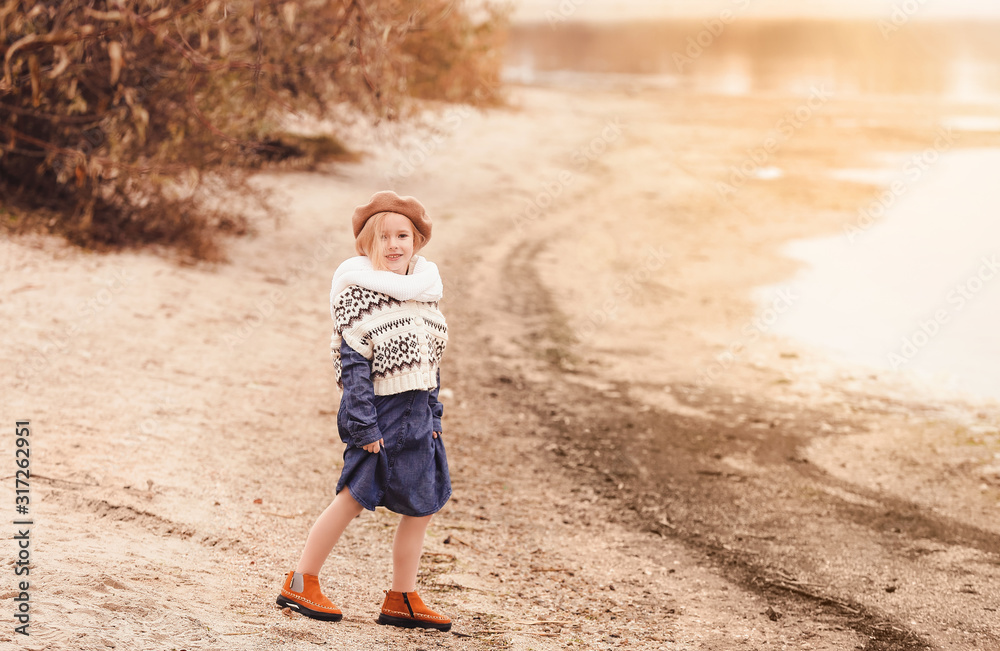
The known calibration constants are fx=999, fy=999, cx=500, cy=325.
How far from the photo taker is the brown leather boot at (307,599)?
4.04m

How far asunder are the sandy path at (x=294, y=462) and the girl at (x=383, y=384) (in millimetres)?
499

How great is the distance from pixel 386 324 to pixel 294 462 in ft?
9.41

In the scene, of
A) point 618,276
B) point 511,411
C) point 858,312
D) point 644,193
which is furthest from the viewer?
point 644,193

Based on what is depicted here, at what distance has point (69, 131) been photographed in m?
10.2

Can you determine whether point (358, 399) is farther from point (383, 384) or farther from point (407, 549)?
point (407, 549)

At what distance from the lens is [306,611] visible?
13.2 ft

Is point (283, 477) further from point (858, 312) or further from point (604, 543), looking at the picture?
point (858, 312)

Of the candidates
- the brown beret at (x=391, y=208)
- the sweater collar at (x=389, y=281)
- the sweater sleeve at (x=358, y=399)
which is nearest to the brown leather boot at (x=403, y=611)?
the sweater sleeve at (x=358, y=399)

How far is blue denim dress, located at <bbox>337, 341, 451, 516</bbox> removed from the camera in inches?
152

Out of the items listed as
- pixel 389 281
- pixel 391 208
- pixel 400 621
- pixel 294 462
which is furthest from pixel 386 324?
pixel 294 462

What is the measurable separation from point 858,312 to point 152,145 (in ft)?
26.8

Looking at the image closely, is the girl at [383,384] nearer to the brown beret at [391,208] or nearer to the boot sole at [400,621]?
the brown beret at [391,208]

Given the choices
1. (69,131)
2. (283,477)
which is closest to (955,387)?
(283,477)

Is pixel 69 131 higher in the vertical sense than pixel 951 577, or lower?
higher
